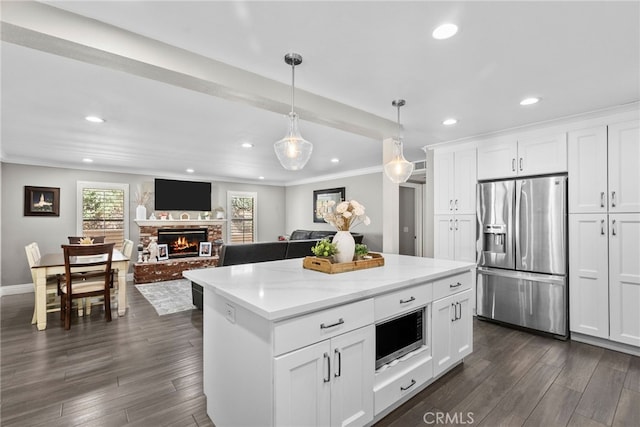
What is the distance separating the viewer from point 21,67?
213 cm

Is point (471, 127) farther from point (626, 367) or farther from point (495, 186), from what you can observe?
point (626, 367)

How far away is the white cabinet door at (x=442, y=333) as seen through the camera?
7.41 ft

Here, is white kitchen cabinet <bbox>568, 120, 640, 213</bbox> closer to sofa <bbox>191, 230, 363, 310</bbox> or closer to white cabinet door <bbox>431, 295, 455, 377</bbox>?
white cabinet door <bbox>431, 295, 455, 377</bbox>

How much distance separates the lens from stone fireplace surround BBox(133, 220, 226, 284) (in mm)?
6078

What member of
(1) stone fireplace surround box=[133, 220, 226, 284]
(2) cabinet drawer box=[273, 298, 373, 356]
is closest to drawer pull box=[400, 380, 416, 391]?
(2) cabinet drawer box=[273, 298, 373, 356]

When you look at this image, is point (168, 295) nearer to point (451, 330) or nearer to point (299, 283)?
point (299, 283)

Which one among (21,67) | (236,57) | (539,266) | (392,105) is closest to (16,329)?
(21,67)

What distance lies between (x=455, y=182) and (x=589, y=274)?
5.66 ft

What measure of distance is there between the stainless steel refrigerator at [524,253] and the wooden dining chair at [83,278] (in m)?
4.67

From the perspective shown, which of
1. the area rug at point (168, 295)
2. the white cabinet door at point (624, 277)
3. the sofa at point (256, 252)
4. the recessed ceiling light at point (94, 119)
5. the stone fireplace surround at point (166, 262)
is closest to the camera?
the white cabinet door at point (624, 277)

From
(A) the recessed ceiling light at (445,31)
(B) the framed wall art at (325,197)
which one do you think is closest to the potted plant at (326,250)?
(A) the recessed ceiling light at (445,31)

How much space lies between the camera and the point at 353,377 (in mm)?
1677

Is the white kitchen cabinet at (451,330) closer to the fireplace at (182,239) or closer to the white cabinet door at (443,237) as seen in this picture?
the white cabinet door at (443,237)

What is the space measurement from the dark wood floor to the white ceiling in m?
1.95
